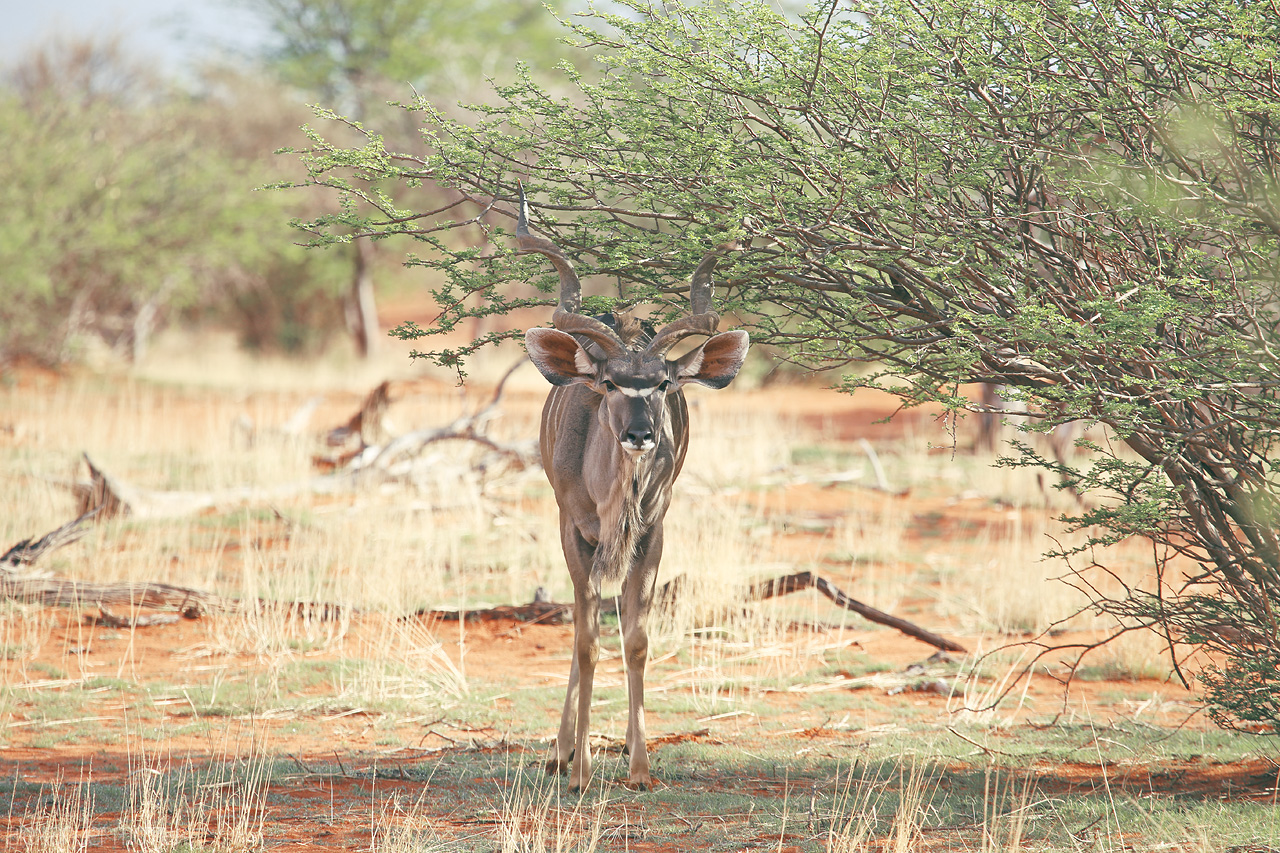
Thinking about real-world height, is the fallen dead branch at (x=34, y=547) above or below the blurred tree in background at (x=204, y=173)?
below

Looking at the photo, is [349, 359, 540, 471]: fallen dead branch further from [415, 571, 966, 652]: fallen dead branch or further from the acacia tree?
the acacia tree

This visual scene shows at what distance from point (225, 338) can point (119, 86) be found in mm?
6751

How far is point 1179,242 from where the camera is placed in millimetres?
4688

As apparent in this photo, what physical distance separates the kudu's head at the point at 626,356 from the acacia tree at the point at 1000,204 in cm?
25

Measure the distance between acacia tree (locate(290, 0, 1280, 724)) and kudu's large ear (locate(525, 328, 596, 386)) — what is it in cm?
44

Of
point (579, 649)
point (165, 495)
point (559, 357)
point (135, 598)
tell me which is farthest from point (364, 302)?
point (559, 357)

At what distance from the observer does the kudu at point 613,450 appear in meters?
4.62

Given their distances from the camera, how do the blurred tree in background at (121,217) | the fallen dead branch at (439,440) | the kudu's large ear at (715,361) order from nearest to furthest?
1. the kudu's large ear at (715,361)
2. the fallen dead branch at (439,440)
3. the blurred tree in background at (121,217)

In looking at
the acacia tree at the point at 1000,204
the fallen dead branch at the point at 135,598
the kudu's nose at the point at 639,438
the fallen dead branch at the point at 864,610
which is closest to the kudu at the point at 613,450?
the kudu's nose at the point at 639,438

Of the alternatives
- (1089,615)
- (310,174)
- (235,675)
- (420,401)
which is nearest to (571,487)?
(310,174)

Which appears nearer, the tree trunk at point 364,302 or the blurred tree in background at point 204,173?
the blurred tree in background at point 204,173

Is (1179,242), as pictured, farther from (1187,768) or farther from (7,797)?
(7,797)

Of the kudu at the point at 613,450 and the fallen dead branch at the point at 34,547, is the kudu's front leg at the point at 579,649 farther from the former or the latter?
the fallen dead branch at the point at 34,547

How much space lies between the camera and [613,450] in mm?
4852
